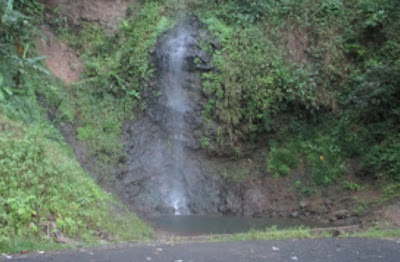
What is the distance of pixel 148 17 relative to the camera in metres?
17.1


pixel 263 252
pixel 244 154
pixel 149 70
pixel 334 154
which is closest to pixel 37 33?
pixel 149 70

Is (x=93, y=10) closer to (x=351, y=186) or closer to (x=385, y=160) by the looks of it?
(x=351, y=186)

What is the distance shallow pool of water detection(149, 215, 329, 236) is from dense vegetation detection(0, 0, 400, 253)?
5.92 feet

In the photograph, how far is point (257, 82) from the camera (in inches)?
587

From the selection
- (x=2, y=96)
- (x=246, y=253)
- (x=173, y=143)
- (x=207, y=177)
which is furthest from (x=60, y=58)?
(x=246, y=253)

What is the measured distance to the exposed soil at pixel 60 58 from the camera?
15.4m

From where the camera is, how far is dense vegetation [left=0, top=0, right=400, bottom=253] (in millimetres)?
12875

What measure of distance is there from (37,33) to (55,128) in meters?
4.47

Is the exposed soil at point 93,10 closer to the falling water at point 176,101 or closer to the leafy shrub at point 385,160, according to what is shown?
the falling water at point 176,101

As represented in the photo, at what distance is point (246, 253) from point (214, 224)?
21.2 ft

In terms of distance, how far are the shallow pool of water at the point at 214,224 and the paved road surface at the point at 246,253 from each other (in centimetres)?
471

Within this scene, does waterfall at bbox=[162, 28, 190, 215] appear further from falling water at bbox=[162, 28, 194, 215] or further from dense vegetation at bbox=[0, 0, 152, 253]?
dense vegetation at bbox=[0, 0, 152, 253]

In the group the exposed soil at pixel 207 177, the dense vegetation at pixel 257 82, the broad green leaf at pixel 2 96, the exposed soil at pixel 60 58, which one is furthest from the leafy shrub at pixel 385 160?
the broad green leaf at pixel 2 96

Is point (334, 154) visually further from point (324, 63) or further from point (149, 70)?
point (149, 70)
